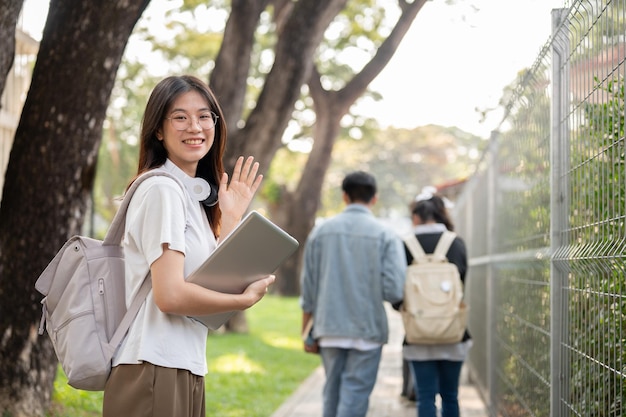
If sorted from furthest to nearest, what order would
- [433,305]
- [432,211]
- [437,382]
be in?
1. [432,211]
2. [437,382]
3. [433,305]

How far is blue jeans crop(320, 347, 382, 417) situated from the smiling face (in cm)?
356

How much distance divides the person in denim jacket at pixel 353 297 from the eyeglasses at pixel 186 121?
3.49 metres

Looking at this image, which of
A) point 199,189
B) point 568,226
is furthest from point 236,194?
point 568,226

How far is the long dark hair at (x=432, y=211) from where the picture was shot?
314 inches

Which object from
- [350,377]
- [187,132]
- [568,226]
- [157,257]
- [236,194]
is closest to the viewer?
[157,257]

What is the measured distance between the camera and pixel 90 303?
3.31 meters

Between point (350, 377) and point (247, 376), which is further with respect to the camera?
point (247, 376)

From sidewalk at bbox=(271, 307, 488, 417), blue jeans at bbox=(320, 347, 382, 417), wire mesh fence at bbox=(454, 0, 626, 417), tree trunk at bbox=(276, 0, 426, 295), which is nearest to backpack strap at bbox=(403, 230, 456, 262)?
wire mesh fence at bbox=(454, 0, 626, 417)

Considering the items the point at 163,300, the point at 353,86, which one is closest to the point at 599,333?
the point at 163,300

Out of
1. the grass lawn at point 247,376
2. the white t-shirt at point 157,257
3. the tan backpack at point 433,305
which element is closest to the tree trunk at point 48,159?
the grass lawn at point 247,376

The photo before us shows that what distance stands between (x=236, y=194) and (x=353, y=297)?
129 inches

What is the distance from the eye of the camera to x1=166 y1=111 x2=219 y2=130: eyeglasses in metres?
3.46

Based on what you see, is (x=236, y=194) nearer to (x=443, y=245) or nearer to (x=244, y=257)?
(x=244, y=257)

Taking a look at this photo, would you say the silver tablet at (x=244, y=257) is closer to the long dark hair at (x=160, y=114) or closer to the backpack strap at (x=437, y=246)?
the long dark hair at (x=160, y=114)
